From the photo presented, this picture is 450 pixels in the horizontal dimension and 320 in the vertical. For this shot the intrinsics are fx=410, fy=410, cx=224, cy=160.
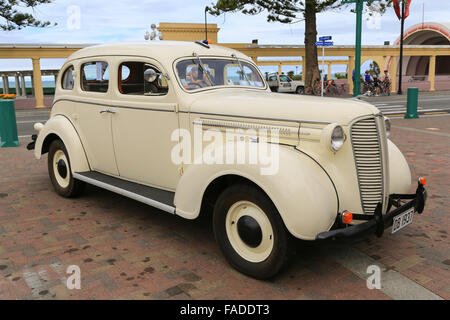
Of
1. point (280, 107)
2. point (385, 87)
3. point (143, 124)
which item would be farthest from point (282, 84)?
point (280, 107)

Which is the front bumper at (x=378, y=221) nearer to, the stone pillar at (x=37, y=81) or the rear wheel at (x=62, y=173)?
the rear wheel at (x=62, y=173)

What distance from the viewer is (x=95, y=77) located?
15.9 ft

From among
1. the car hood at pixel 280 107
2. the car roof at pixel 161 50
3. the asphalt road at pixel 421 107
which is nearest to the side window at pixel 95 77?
the car roof at pixel 161 50

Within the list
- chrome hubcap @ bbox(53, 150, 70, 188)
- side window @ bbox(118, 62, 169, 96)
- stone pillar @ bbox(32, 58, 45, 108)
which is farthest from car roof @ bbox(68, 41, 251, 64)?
stone pillar @ bbox(32, 58, 45, 108)

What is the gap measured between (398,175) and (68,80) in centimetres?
412

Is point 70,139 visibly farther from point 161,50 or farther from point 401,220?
point 401,220

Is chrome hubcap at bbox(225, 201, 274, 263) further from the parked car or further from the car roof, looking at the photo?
the parked car

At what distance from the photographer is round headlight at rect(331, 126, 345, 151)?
117 inches

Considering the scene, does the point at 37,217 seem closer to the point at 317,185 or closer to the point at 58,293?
the point at 58,293

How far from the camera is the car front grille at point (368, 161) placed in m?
3.07

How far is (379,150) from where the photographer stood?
3139mm

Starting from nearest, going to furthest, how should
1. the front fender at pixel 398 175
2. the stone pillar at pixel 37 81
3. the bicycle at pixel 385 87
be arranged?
1. the front fender at pixel 398 175
2. the stone pillar at pixel 37 81
3. the bicycle at pixel 385 87

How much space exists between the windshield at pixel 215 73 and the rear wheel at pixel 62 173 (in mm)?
2062
